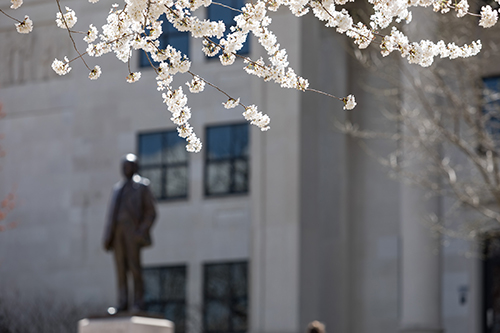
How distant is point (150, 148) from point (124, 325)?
43.4ft

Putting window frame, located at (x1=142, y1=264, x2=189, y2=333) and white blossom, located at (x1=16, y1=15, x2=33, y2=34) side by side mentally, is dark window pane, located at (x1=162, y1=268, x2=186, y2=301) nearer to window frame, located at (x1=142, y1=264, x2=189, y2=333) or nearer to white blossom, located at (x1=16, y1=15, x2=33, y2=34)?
window frame, located at (x1=142, y1=264, x2=189, y2=333)

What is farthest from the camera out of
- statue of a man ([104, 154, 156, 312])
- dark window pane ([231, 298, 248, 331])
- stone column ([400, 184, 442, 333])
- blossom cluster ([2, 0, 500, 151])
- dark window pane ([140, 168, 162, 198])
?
dark window pane ([140, 168, 162, 198])

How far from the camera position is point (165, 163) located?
2750 centimetres

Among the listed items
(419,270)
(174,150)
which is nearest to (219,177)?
(174,150)

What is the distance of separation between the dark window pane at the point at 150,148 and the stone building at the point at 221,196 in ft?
0.12

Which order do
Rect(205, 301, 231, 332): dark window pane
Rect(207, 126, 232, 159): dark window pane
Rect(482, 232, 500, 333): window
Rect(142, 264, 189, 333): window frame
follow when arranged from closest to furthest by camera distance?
Rect(482, 232, 500, 333): window < Rect(205, 301, 231, 332): dark window pane < Rect(142, 264, 189, 333): window frame < Rect(207, 126, 232, 159): dark window pane

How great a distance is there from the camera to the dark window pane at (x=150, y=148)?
1089 inches

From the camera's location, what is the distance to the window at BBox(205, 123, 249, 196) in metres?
26.6

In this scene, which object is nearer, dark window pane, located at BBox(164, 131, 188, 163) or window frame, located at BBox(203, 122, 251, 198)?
window frame, located at BBox(203, 122, 251, 198)

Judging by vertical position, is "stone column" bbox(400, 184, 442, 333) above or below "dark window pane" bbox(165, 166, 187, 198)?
below

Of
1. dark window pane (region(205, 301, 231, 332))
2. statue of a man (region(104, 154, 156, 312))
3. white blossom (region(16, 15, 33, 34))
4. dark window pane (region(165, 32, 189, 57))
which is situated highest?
dark window pane (region(165, 32, 189, 57))

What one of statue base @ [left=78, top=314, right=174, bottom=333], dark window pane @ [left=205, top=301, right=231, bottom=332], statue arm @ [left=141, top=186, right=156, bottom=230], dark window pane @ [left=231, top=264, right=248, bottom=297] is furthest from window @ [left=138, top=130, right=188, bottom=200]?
statue base @ [left=78, top=314, right=174, bottom=333]

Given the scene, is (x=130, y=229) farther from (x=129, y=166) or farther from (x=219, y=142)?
(x=219, y=142)

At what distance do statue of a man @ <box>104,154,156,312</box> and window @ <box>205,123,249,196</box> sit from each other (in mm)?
10165
